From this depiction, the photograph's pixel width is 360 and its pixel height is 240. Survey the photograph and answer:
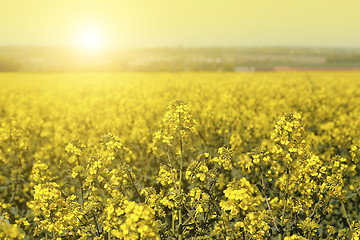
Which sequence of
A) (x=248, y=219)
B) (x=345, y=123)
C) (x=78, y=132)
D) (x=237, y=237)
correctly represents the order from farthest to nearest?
(x=78, y=132), (x=345, y=123), (x=237, y=237), (x=248, y=219)

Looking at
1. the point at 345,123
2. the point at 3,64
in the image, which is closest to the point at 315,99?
the point at 345,123

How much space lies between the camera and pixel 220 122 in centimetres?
827

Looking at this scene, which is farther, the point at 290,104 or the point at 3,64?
the point at 3,64

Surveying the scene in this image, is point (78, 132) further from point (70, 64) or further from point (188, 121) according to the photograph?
point (70, 64)

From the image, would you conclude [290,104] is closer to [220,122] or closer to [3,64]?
[220,122]

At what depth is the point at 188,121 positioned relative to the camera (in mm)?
3533

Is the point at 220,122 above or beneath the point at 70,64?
beneath

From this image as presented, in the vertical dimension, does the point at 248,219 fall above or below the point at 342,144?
above

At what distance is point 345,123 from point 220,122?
131 inches

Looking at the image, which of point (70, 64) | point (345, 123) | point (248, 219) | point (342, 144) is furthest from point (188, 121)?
point (70, 64)

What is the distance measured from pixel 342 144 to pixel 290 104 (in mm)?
5004

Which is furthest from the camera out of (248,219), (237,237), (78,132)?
(78,132)

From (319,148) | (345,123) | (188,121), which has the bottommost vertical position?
(319,148)

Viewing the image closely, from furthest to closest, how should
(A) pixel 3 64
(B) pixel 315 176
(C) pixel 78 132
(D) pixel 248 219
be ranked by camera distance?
(A) pixel 3 64, (C) pixel 78 132, (B) pixel 315 176, (D) pixel 248 219
